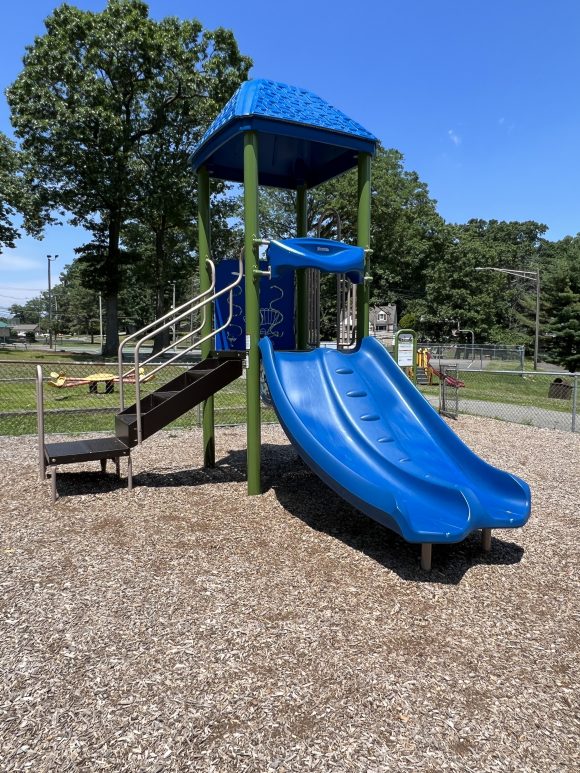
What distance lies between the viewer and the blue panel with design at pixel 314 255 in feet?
18.0

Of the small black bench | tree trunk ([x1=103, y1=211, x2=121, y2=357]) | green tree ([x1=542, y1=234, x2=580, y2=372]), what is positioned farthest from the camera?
tree trunk ([x1=103, y1=211, x2=121, y2=357])

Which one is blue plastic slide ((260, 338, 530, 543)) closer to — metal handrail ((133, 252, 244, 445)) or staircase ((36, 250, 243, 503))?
metal handrail ((133, 252, 244, 445))

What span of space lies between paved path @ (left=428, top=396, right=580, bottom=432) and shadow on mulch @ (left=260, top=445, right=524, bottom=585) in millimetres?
7588

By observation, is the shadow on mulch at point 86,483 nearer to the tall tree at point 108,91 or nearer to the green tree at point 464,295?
the tall tree at point 108,91

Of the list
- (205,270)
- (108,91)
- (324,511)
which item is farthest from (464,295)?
(324,511)

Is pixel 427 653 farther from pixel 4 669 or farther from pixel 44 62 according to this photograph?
pixel 44 62

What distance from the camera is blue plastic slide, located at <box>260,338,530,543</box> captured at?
12.2 ft

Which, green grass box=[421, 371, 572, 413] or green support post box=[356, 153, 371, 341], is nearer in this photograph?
green support post box=[356, 153, 371, 341]

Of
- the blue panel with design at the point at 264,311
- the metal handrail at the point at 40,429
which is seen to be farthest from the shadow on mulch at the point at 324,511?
the blue panel with design at the point at 264,311

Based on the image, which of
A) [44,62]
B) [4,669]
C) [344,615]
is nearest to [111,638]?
[4,669]

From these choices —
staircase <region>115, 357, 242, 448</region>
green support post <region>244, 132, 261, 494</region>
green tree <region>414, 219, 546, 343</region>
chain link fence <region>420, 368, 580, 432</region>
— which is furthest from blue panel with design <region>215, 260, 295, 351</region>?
green tree <region>414, 219, 546, 343</region>

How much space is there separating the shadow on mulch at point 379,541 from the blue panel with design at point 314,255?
2.50 m

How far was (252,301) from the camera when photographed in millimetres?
5582

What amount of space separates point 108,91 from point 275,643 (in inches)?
1069
